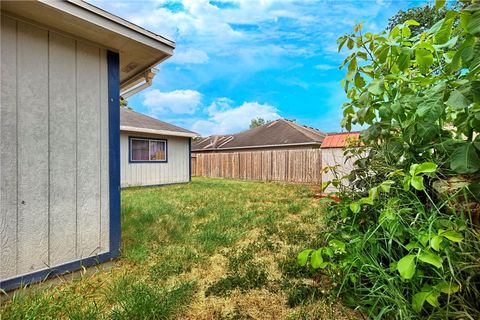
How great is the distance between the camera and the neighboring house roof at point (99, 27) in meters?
1.90

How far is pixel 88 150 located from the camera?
2355 millimetres

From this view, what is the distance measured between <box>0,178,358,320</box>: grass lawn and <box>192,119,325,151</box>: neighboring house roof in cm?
1022

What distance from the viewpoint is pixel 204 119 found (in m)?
26.7

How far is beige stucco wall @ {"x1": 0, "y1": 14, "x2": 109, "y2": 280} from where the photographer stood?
6.17 ft

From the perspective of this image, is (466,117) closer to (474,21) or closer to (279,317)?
(474,21)

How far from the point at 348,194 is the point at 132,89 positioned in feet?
13.3

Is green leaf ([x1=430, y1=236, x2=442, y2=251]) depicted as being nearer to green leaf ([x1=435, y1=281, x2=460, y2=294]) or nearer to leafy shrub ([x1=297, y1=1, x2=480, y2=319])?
leafy shrub ([x1=297, y1=1, x2=480, y2=319])

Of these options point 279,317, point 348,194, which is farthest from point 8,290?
point 348,194

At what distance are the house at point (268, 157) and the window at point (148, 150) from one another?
4869 mm

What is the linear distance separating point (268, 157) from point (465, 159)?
36.2 ft

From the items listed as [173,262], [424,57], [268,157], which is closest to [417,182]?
[424,57]

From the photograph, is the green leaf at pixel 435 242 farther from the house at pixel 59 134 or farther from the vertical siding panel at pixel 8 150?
the vertical siding panel at pixel 8 150

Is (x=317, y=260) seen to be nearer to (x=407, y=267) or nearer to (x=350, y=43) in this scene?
(x=407, y=267)

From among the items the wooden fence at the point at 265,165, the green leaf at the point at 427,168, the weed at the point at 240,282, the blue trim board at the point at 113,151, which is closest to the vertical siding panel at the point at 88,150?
the blue trim board at the point at 113,151
